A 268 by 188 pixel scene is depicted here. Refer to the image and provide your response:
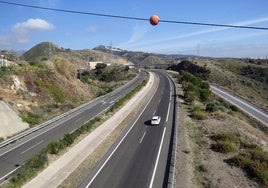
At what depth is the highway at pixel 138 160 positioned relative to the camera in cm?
2380

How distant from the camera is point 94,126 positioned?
4394 cm

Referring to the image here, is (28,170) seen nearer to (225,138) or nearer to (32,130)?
(32,130)

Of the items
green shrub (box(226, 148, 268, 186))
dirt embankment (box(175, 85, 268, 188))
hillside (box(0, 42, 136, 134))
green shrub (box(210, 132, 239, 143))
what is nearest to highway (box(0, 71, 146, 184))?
hillside (box(0, 42, 136, 134))

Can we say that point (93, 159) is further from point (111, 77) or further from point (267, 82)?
point (267, 82)

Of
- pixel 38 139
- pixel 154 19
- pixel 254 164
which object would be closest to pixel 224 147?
pixel 254 164

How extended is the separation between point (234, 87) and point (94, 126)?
10291cm

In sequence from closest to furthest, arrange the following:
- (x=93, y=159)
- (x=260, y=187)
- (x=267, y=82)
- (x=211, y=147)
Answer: (x=260, y=187), (x=93, y=159), (x=211, y=147), (x=267, y=82)

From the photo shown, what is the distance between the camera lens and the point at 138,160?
28.7m

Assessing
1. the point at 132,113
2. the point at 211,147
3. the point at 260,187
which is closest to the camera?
the point at 260,187

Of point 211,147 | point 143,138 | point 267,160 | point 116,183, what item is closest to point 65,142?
point 143,138

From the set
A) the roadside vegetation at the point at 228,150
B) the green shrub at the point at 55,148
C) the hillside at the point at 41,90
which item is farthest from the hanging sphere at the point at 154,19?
the hillside at the point at 41,90

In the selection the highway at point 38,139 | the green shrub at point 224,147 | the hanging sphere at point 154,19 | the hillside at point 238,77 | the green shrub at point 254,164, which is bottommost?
the hillside at point 238,77

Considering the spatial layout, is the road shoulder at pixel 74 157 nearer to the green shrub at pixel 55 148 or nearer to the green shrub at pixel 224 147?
the green shrub at pixel 55 148

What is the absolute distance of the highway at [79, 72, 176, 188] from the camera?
23.8m
